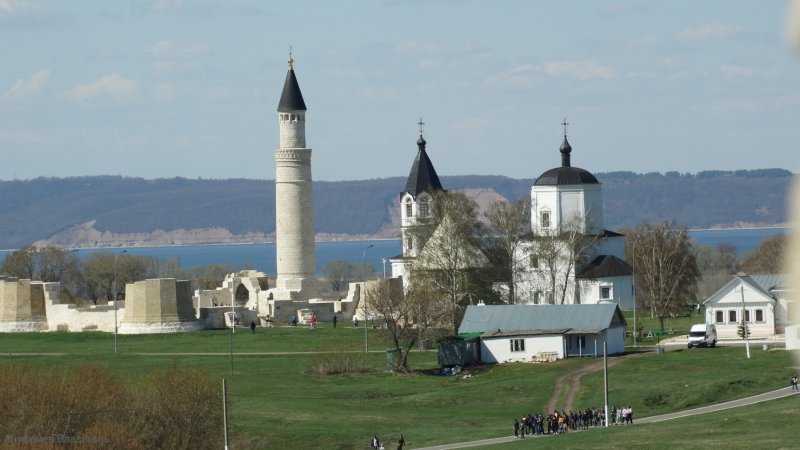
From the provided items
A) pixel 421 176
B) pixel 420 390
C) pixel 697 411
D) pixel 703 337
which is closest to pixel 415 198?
pixel 421 176

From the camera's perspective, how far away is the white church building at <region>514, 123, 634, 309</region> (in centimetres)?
7825

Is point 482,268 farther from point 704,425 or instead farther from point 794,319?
point 794,319

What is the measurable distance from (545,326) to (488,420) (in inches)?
655

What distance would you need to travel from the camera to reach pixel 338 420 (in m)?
48.1

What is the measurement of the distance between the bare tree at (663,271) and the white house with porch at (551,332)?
38.9ft

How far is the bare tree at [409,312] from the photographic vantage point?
64.4 meters

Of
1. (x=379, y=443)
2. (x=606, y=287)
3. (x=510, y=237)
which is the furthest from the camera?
(x=606, y=287)

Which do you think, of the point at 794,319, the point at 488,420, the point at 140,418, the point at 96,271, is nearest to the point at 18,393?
the point at 140,418

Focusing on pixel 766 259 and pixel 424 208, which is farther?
pixel 766 259

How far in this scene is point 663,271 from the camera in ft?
259

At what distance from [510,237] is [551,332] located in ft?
47.0

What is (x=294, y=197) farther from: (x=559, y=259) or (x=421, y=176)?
(x=559, y=259)

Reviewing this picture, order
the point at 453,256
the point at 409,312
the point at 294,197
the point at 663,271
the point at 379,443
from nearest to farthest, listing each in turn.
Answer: the point at 379,443, the point at 409,312, the point at 453,256, the point at 663,271, the point at 294,197

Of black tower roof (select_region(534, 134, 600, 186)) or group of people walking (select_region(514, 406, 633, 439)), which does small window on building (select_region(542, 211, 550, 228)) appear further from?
group of people walking (select_region(514, 406, 633, 439))
